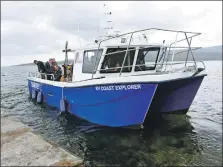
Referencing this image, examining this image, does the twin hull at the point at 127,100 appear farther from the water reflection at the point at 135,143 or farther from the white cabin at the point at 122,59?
the white cabin at the point at 122,59

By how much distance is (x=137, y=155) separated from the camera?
7512 mm

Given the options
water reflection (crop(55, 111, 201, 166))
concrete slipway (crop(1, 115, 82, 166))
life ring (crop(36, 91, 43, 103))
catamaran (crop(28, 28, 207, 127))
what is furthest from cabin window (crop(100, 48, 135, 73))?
life ring (crop(36, 91, 43, 103))

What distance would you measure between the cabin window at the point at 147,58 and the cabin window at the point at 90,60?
5.25 ft

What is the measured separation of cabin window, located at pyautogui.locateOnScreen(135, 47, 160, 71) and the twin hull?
114cm

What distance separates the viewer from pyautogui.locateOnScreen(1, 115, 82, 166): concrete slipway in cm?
509

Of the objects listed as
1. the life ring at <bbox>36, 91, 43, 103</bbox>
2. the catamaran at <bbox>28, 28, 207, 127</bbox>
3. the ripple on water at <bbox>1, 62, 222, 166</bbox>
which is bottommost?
the ripple on water at <bbox>1, 62, 222, 166</bbox>

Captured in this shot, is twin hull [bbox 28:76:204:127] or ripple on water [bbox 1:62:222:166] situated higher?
twin hull [bbox 28:76:204:127]

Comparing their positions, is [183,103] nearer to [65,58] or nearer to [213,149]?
[213,149]

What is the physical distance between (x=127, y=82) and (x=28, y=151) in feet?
13.2

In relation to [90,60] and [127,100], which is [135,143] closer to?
[127,100]

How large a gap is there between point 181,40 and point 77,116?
565cm

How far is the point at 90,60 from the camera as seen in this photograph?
1055 centimetres

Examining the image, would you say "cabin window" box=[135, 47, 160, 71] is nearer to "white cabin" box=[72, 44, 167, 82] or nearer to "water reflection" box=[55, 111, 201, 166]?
"white cabin" box=[72, 44, 167, 82]

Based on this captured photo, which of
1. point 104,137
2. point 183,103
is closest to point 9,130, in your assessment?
point 104,137
